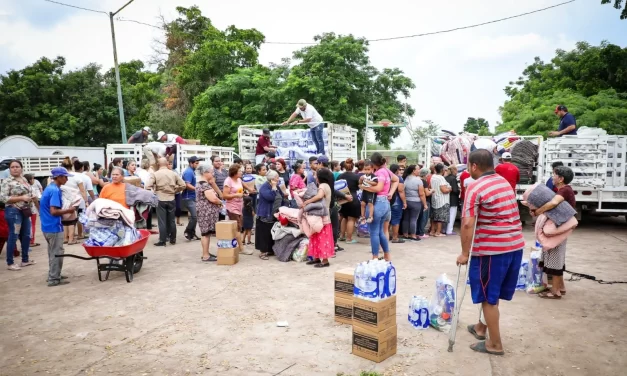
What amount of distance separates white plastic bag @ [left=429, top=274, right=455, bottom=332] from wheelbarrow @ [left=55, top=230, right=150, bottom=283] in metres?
4.48

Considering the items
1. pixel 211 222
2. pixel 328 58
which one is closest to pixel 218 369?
pixel 211 222

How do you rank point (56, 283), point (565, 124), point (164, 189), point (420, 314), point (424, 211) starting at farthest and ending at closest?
point (565, 124) → point (424, 211) → point (164, 189) → point (56, 283) → point (420, 314)

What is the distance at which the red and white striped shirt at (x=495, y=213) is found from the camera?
12.6 ft

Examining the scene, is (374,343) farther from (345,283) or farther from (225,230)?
(225,230)

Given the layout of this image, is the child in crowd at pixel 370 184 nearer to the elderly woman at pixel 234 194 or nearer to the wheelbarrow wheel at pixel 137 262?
the elderly woman at pixel 234 194

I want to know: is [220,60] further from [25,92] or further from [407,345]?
[407,345]

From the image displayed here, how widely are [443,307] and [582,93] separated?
26.8 metres

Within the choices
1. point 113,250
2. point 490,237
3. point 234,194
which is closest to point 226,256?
point 234,194

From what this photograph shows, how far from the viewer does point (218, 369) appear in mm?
3809

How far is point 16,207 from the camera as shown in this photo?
24.6 feet

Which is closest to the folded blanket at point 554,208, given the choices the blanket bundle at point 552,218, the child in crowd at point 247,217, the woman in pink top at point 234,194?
the blanket bundle at point 552,218

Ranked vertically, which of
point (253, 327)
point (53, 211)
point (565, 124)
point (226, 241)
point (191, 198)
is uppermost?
point (565, 124)

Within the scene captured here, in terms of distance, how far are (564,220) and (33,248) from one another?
34.9 ft

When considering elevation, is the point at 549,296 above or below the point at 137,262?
below
